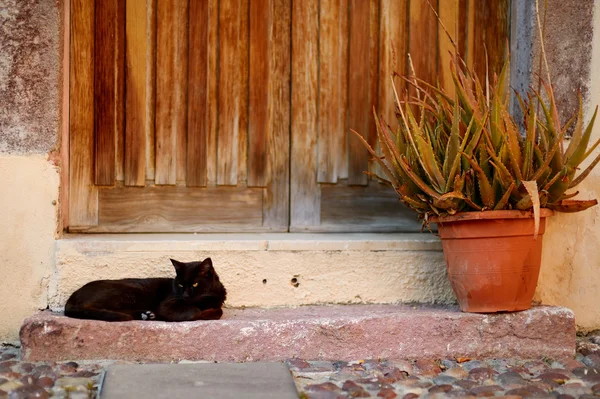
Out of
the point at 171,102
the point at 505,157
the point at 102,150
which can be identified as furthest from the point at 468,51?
the point at 102,150

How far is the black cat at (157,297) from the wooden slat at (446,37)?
1791 mm

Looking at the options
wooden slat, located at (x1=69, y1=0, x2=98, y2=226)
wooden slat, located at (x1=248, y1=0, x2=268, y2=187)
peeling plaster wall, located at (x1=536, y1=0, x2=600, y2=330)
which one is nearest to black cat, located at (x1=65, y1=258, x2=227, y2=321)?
wooden slat, located at (x1=69, y1=0, x2=98, y2=226)

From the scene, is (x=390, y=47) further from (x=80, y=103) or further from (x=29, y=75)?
(x=29, y=75)

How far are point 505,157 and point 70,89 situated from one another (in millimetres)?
2356


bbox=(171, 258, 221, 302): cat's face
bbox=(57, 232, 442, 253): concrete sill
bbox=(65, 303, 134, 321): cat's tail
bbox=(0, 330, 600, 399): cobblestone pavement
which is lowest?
bbox=(0, 330, 600, 399): cobblestone pavement

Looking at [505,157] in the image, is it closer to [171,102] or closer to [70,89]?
[171,102]

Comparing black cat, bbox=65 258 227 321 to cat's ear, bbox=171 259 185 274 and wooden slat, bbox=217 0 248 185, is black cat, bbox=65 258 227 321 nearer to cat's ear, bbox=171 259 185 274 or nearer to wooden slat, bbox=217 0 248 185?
cat's ear, bbox=171 259 185 274

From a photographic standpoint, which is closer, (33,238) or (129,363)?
(129,363)

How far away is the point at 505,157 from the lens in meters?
3.64

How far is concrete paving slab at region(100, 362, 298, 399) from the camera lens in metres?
2.99

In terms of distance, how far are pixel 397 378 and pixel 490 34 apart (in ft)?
7.38

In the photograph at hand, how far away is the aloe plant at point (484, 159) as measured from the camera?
11.8 ft

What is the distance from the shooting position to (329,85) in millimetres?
4477

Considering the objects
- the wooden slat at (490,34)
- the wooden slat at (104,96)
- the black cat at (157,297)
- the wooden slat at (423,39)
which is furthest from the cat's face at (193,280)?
the wooden slat at (490,34)
